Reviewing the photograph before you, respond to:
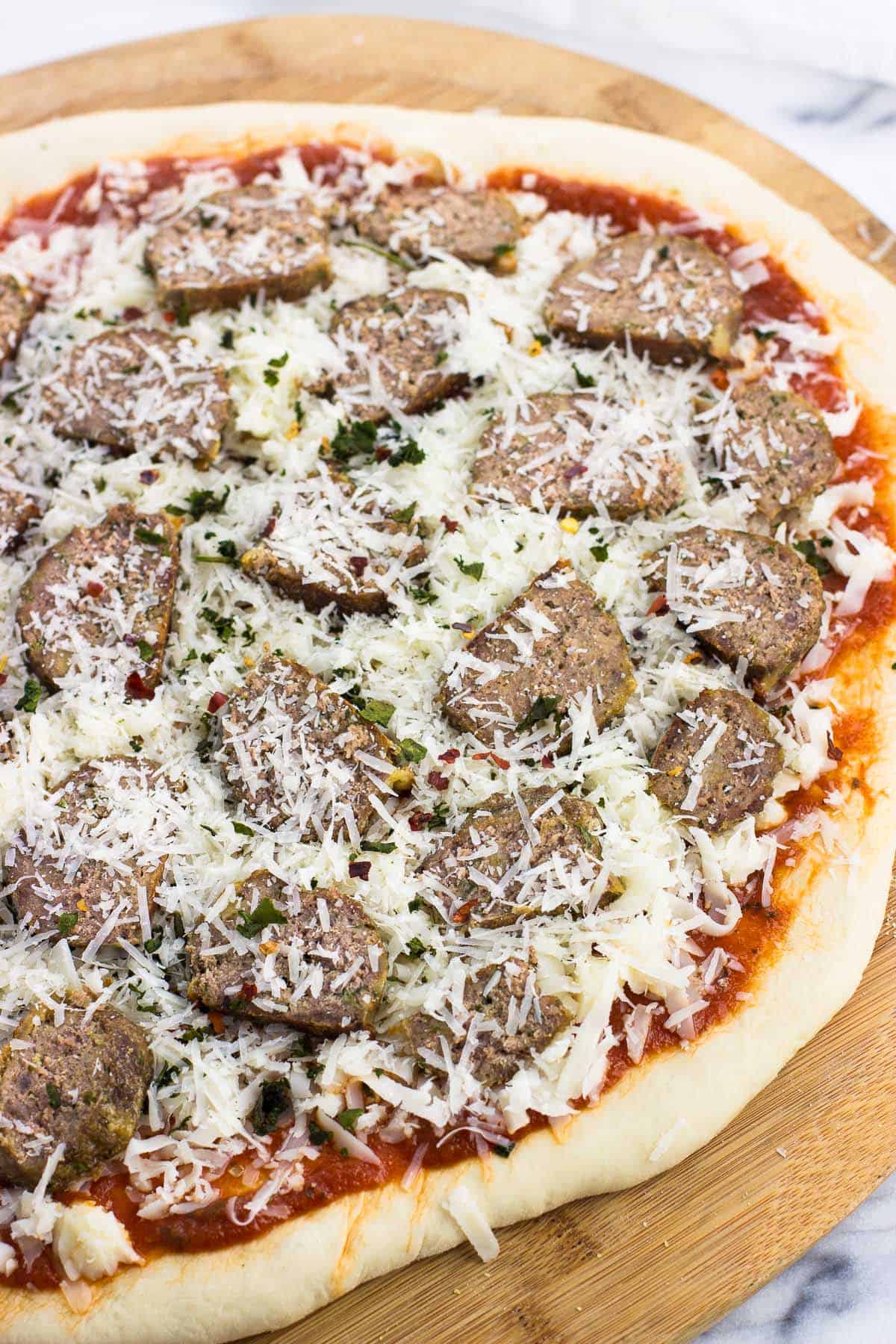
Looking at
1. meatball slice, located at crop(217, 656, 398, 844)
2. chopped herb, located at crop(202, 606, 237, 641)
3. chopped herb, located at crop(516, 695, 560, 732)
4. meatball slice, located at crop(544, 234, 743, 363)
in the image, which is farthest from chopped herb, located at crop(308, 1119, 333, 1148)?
meatball slice, located at crop(544, 234, 743, 363)

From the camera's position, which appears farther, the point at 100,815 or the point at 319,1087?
the point at 100,815

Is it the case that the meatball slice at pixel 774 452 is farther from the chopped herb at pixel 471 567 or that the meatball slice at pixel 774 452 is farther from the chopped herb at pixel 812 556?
the chopped herb at pixel 471 567

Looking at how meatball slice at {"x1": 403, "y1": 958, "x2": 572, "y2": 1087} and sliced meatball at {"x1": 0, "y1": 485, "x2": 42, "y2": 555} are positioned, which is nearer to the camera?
meatball slice at {"x1": 403, "y1": 958, "x2": 572, "y2": 1087}

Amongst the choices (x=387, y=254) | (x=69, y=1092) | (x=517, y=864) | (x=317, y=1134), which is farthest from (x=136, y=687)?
(x=387, y=254)

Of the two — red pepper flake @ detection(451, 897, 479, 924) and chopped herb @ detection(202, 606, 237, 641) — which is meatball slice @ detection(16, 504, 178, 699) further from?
red pepper flake @ detection(451, 897, 479, 924)

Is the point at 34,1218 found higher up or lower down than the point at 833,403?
lower down

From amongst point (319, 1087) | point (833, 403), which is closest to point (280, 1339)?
point (319, 1087)

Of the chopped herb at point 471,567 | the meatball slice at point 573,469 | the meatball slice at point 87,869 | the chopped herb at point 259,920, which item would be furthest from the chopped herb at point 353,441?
the chopped herb at point 259,920

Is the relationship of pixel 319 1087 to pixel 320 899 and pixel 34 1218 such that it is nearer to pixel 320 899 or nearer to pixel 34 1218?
pixel 320 899
